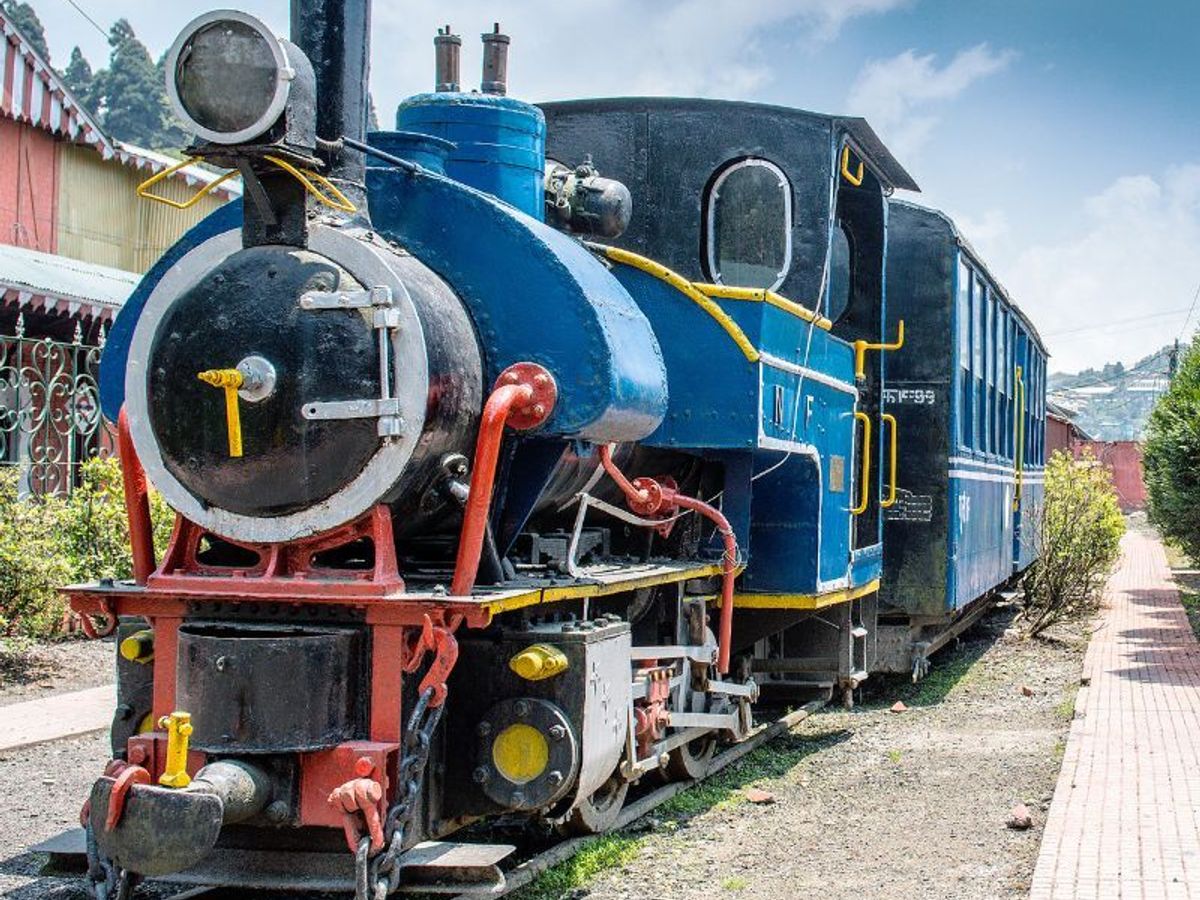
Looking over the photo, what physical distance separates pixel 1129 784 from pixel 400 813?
4.21 meters

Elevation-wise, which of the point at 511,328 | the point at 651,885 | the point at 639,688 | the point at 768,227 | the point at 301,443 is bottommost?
the point at 651,885

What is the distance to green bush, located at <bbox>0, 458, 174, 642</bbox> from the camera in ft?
32.1

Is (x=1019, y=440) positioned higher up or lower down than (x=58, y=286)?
A: lower down

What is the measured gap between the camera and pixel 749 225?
7.53 metres

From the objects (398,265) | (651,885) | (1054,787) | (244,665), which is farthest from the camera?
(1054,787)

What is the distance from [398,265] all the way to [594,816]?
7.51 ft

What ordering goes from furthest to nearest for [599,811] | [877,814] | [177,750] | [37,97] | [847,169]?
[37,97] < [847,169] < [877,814] < [599,811] < [177,750]

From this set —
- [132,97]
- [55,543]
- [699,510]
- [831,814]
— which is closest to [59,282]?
[55,543]

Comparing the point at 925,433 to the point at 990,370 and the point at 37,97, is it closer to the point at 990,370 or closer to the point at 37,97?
the point at 990,370

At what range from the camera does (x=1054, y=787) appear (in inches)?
287

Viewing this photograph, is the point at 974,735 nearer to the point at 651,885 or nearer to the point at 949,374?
the point at 949,374

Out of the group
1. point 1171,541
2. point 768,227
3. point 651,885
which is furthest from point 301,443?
point 1171,541

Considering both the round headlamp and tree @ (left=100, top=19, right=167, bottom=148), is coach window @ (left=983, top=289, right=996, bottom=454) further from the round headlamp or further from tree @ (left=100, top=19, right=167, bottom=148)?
tree @ (left=100, top=19, right=167, bottom=148)

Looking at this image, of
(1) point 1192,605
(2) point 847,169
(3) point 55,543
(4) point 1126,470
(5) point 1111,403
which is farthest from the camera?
(5) point 1111,403
